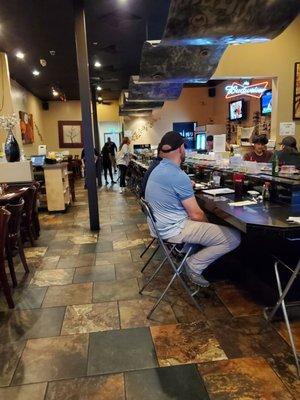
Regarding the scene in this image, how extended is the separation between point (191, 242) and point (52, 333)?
4.14ft

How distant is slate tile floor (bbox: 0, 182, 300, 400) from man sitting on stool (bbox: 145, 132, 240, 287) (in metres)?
0.47

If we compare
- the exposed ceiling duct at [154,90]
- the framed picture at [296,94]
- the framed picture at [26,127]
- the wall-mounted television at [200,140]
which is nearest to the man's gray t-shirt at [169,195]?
the exposed ceiling duct at [154,90]

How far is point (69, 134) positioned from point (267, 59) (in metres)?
10.1

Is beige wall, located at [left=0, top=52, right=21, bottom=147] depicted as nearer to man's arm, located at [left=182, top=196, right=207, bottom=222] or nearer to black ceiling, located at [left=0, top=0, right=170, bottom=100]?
black ceiling, located at [left=0, top=0, right=170, bottom=100]

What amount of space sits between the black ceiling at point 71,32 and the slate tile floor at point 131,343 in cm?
377

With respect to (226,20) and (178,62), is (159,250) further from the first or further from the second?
(178,62)

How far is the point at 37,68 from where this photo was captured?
8.43 m

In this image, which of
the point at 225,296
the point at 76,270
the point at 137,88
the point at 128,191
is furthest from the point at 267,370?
the point at 128,191

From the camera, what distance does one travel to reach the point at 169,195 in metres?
2.69

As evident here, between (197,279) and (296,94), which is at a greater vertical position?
(296,94)

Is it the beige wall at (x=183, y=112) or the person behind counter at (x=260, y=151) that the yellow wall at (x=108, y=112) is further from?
the person behind counter at (x=260, y=151)

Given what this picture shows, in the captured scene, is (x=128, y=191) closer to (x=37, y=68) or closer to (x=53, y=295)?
(x=37, y=68)

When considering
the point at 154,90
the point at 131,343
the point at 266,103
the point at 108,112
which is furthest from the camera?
the point at 108,112

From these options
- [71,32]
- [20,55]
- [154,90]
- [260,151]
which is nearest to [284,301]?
[260,151]
